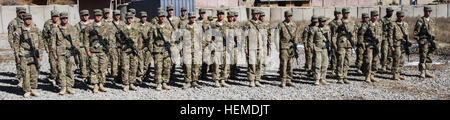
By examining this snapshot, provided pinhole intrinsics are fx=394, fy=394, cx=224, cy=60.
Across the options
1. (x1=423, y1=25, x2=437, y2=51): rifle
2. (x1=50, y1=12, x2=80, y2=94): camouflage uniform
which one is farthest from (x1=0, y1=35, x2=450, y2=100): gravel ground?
(x1=423, y1=25, x2=437, y2=51): rifle

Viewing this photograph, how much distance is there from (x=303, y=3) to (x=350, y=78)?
24707 millimetres

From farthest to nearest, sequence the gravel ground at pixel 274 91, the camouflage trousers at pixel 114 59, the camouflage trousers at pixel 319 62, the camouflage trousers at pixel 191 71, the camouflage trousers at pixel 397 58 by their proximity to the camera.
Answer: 1. the camouflage trousers at pixel 397 58
2. the camouflage trousers at pixel 319 62
3. the camouflage trousers at pixel 191 71
4. the camouflage trousers at pixel 114 59
5. the gravel ground at pixel 274 91

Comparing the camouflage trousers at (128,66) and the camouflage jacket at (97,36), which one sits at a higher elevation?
the camouflage jacket at (97,36)

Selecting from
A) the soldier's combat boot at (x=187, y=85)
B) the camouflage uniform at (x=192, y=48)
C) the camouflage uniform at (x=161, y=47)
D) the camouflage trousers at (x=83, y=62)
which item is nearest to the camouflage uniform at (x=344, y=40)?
the camouflage uniform at (x=192, y=48)

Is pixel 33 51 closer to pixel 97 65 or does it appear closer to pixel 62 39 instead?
pixel 62 39

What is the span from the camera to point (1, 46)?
58.7 ft

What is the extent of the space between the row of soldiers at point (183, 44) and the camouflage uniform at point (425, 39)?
22 millimetres

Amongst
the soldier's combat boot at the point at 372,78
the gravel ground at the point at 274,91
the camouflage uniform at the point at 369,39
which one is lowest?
the gravel ground at the point at 274,91

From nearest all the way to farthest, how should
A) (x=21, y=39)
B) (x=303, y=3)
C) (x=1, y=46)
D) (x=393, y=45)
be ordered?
(x=21, y=39) → (x=393, y=45) → (x=1, y=46) → (x=303, y=3)

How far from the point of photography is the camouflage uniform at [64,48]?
7.67m

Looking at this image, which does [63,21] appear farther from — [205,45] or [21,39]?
[205,45]

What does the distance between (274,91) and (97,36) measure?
380 cm

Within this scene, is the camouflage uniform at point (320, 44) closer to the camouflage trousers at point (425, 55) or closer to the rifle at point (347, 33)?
the rifle at point (347, 33)

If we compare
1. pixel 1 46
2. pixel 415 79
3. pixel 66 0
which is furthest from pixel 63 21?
pixel 66 0
